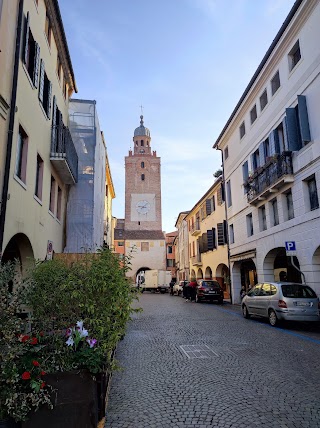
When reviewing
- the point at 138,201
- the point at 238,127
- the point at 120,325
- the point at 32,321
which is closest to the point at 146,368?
the point at 120,325

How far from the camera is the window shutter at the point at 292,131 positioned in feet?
47.8

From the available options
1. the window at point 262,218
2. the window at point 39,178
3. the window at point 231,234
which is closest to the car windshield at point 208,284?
the window at point 231,234

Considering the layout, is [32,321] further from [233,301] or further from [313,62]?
[233,301]

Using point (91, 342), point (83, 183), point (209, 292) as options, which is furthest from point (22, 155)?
point (209, 292)

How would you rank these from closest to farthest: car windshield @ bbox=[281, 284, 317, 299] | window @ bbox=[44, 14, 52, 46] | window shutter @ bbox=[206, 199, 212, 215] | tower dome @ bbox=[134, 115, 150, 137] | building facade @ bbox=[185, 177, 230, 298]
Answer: car windshield @ bbox=[281, 284, 317, 299] → window @ bbox=[44, 14, 52, 46] → building facade @ bbox=[185, 177, 230, 298] → window shutter @ bbox=[206, 199, 212, 215] → tower dome @ bbox=[134, 115, 150, 137]

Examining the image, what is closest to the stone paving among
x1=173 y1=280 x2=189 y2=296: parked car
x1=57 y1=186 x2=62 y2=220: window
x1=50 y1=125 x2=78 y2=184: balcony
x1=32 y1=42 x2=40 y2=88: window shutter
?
x1=57 y1=186 x2=62 y2=220: window

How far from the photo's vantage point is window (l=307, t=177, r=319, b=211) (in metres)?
13.6

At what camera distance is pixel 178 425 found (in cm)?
407

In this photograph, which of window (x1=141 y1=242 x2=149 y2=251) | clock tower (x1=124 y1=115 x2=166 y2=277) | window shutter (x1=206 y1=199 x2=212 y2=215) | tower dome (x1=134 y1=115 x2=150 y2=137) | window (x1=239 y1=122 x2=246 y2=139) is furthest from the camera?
tower dome (x1=134 y1=115 x2=150 y2=137)

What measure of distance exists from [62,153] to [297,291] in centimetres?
990

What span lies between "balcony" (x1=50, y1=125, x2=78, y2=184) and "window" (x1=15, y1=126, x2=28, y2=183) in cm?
286

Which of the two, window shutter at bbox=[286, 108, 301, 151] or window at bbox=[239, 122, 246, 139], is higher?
window at bbox=[239, 122, 246, 139]

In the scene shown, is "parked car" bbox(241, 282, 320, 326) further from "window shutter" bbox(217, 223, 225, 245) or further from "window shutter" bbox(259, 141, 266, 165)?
"window shutter" bbox(217, 223, 225, 245)

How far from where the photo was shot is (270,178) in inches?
663
